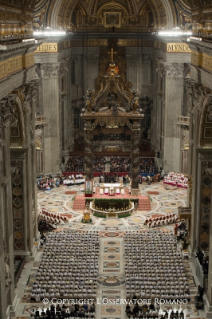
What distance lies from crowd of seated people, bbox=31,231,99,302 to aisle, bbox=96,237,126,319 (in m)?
0.63

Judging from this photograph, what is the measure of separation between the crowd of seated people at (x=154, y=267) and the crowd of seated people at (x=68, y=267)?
224 centimetres

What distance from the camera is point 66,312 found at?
30.4 m

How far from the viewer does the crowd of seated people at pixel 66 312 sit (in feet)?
98.0

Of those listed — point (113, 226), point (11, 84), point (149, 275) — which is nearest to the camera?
point (11, 84)

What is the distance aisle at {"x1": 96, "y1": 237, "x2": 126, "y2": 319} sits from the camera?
31578 mm

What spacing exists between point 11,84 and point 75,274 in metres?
12.0

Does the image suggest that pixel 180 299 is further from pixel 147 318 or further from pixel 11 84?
pixel 11 84

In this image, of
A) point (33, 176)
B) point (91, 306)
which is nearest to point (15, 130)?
point (33, 176)

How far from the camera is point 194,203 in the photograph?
124ft

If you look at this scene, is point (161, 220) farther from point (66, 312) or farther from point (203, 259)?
point (66, 312)

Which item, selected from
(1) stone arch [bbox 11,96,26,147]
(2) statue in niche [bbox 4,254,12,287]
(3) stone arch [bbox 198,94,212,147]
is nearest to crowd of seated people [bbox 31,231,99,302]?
(2) statue in niche [bbox 4,254,12,287]

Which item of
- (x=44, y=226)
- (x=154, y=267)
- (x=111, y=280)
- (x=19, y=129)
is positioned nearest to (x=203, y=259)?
(x=154, y=267)

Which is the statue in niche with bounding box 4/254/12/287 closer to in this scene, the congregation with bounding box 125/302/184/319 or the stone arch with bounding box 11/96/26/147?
the congregation with bounding box 125/302/184/319

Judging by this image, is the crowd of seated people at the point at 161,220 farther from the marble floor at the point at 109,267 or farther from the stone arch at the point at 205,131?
the stone arch at the point at 205,131
